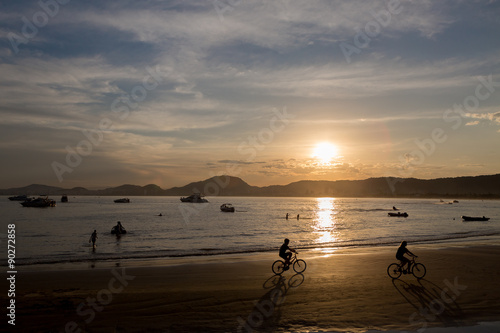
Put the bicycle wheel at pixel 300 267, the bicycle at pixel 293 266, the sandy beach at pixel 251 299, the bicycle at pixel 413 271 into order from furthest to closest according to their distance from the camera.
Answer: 1. the bicycle wheel at pixel 300 267
2. the bicycle at pixel 293 266
3. the bicycle at pixel 413 271
4. the sandy beach at pixel 251 299

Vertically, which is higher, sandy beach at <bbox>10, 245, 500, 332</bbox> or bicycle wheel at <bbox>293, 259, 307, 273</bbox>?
bicycle wheel at <bbox>293, 259, 307, 273</bbox>

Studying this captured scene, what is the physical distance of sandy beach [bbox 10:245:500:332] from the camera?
12656 mm

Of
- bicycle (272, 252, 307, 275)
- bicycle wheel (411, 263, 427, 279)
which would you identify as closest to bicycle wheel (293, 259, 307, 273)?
bicycle (272, 252, 307, 275)

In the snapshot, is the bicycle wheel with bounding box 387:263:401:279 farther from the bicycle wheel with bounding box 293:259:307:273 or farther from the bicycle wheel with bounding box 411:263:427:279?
the bicycle wheel with bounding box 293:259:307:273

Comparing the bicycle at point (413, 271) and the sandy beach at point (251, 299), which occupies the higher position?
the bicycle at point (413, 271)

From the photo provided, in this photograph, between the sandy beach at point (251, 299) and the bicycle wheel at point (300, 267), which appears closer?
the sandy beach at point (251, 299)

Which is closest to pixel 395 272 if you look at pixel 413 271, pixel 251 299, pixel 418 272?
pixel 413 271

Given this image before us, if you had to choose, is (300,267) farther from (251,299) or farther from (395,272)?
(251,299)

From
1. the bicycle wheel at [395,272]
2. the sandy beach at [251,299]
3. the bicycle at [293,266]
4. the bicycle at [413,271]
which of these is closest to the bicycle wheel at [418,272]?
the bicycle at [413,271]

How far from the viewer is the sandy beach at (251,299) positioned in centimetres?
1266

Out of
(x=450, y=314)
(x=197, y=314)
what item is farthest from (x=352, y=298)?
(x=197, y=314)

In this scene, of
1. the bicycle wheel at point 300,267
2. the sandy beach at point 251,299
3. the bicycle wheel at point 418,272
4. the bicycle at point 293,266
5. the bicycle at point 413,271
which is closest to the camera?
the sandy beach at point 251,299

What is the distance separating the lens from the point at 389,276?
792 inches

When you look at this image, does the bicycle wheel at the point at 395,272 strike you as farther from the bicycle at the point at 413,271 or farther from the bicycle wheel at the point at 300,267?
the bicycle wheel at the point at 300,267
